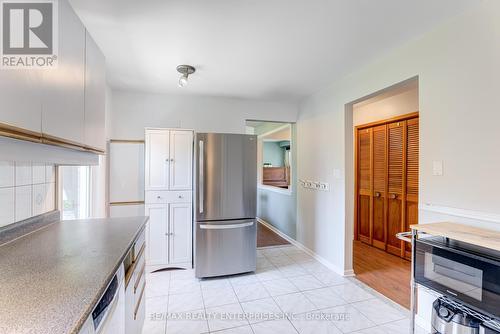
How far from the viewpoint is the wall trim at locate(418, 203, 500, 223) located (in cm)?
153

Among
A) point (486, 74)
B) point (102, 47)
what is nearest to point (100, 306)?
point (102, 47)

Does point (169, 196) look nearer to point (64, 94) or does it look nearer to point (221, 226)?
point (221, 226)

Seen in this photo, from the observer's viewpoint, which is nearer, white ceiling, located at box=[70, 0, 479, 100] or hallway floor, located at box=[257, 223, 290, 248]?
white ceiling, located at box=[70, 0, 479, 100]

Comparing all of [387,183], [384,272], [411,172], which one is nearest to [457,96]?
[411,172]

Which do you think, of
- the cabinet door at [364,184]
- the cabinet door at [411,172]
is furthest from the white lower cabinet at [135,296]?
the cabinet door at [364,184]

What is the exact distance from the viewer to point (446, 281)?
1503mm

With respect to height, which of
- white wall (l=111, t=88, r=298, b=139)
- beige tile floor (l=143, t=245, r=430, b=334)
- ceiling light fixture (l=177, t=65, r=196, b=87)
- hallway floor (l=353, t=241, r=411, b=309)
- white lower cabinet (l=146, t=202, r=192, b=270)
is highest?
ceiling light fixture (l=177, t=65, r=196, b=87)

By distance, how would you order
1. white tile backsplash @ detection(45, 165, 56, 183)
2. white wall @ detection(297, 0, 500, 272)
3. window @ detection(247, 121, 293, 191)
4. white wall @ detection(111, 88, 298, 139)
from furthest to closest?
window @ detection(247, 121, 293, 191) → white wall @ detection(111, 88, 298, 139) → white tile backsplash @ detection(45, 165, 56, 183) → white wall @ detection(297, 0, 500, 272)

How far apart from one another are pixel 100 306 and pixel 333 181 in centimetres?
273

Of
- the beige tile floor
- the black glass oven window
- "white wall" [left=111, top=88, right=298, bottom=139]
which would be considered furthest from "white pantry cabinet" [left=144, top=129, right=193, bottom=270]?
the black glass oven window

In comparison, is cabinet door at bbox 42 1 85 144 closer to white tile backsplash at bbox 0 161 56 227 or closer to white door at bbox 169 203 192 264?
white tile backsplash at bbox 0 161 56 227

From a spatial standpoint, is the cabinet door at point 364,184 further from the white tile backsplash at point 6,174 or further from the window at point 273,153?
the white tile backsplash at point 6,174

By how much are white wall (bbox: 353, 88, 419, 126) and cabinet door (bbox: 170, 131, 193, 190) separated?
2.66 meters

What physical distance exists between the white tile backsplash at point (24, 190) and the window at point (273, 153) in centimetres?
339
